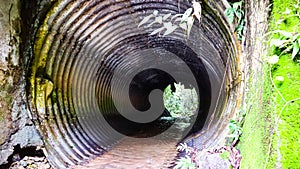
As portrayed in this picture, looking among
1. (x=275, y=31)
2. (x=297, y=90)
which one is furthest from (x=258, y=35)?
(x=297, y=90)

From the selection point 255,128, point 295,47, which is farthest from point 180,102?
point 295,47

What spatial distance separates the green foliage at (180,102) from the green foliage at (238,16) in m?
15.0

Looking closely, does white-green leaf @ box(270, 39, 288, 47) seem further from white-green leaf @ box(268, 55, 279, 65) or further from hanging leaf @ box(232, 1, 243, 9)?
hanging leaf @ box(232, 1, 243, 9)

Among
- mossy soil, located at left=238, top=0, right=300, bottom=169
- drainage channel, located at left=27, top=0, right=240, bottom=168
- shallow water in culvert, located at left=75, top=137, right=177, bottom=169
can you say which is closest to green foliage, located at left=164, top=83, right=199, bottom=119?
drainage channel, located at left=27, top=0, right=240, bottom=168

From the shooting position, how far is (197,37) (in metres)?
4.43

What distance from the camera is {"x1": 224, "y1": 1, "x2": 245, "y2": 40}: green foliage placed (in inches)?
96.9

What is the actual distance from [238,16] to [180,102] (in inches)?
665

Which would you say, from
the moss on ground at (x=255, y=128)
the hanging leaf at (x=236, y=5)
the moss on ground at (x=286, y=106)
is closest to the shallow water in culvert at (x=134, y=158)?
the moss on ground at (x=255, y=128)

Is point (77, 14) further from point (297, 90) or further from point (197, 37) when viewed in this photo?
point (297, 90)

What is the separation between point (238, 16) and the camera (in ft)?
8.07

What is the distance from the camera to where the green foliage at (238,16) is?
2461 mm

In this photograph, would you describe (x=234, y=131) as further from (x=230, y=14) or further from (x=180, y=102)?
(x=180, y=102)

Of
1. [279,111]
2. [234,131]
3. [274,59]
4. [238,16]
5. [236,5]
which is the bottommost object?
[234,131]

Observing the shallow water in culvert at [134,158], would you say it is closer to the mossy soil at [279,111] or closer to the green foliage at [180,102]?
the mossy soil at [279,111]
